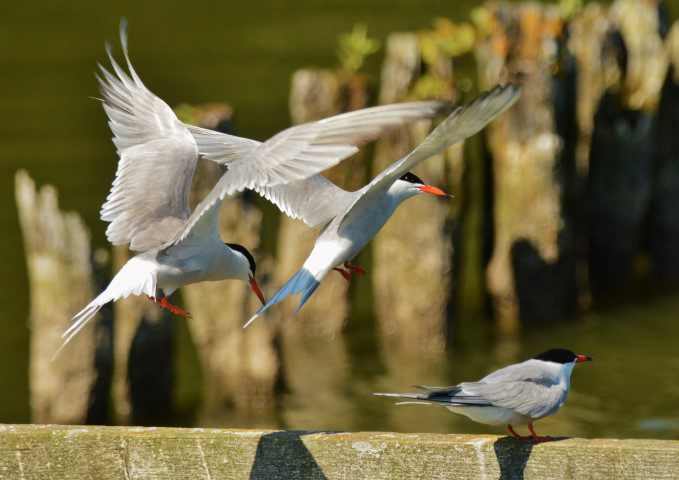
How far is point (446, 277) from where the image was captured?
1132cm

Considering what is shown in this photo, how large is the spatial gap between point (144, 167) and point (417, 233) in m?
5.97

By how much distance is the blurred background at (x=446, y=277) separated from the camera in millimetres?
9898

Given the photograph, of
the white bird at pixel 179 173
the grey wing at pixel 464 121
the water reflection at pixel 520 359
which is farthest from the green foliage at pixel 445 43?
the grey wing at pixel 464 121

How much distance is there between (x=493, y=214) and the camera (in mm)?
12055

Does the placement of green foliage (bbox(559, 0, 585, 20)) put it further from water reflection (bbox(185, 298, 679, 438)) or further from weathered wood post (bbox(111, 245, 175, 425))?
weathered wood post (bbox(111, 245, 175, 425))

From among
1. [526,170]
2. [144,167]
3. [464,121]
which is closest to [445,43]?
[526,170]

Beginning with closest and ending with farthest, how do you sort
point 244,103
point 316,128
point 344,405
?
1. point 316,128
2. point 344,405
3. point 244,103

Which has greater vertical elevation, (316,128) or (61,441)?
(316,128)

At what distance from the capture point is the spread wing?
4309 mm

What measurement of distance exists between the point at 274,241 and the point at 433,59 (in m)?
4.40

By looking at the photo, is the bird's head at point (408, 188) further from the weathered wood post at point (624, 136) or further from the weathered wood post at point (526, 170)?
the weathered wood post at point (624, 136)

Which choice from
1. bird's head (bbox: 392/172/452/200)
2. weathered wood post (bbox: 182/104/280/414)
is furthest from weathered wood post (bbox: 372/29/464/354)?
bird's head (bbox: 392/172/452/200)

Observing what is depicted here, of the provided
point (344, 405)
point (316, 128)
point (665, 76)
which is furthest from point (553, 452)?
point (665, 76)

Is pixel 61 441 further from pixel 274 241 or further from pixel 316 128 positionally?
pixel 274 241
